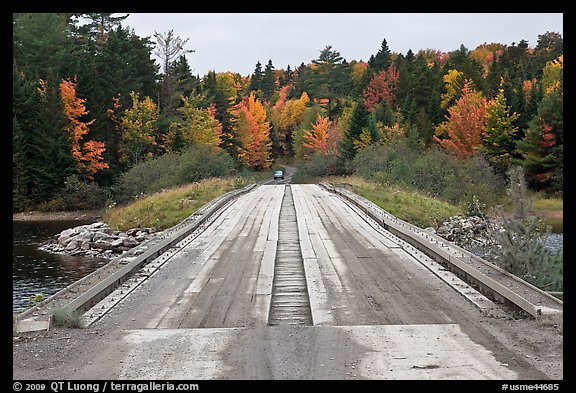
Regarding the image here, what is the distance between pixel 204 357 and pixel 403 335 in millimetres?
2555

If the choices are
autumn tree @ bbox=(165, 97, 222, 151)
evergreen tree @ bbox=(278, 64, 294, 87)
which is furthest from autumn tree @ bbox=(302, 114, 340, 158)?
evergreen tree @ bbox=(278, 64, 294, 87)

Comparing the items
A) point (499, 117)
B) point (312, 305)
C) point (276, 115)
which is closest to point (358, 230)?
point (312, 305)

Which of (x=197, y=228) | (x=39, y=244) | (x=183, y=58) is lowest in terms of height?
(x=39, y=244)

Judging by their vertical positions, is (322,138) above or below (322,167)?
above

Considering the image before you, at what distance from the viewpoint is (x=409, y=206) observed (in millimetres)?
28578

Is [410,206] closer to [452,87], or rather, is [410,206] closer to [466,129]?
[466,129]

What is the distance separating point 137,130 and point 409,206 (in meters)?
36.7

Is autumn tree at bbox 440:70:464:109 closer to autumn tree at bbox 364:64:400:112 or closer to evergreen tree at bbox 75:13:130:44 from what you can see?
autumn tree at bbox 364:64:400:112

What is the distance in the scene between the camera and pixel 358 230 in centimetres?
1834

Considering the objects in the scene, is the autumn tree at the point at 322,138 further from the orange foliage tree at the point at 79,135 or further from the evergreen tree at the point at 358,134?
the orange foliage tree at the point at 79,135

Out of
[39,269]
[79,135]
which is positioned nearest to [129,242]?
[39,269]

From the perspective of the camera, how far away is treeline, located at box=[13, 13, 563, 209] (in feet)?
165

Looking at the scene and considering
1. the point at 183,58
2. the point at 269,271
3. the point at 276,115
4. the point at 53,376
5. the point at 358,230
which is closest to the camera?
the point at 53,376
